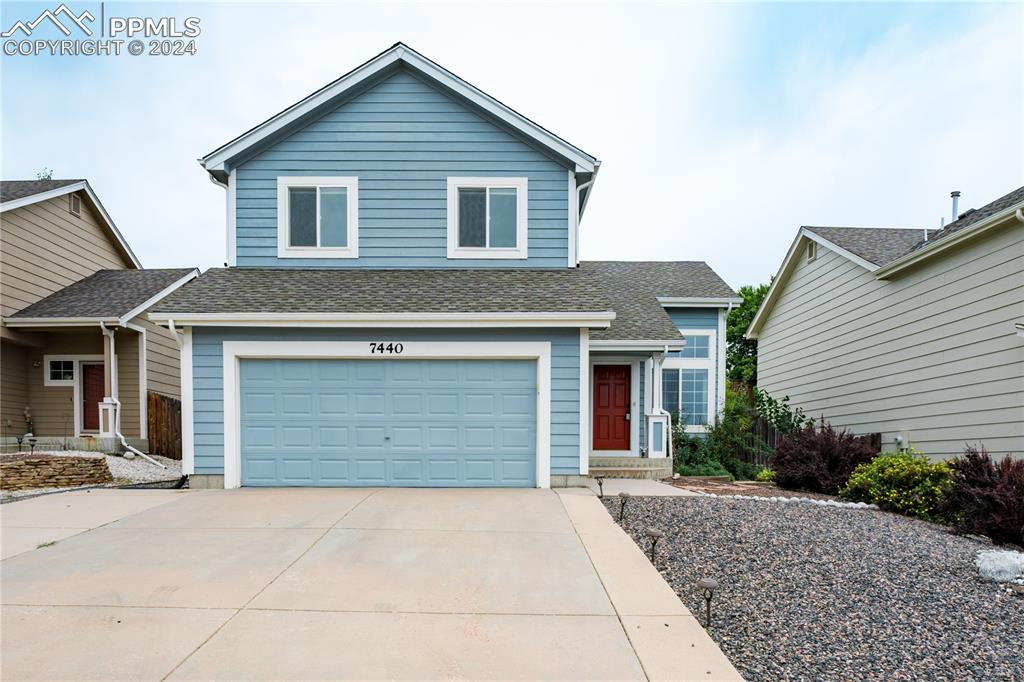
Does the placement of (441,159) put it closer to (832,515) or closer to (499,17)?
(499,17)

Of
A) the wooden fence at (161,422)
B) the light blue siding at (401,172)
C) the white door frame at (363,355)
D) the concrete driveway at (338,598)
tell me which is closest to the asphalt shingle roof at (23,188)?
the wooden fence at (161,422)

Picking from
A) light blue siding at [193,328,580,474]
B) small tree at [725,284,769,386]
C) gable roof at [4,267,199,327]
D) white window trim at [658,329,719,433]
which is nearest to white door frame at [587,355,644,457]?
white window trim at [658,329,719,433]

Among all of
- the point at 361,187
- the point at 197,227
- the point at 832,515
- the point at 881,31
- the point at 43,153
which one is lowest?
the point at 832,515

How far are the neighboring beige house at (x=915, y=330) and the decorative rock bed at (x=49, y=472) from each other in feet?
53.4

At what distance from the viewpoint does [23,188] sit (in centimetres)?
1469

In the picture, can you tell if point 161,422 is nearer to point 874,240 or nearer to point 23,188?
point 23,188

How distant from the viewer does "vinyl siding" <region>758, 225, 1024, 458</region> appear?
895 centimetres

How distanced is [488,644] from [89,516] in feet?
20.9

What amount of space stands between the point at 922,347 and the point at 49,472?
673 inches

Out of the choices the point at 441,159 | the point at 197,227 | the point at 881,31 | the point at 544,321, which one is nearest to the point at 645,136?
the point at 881,31

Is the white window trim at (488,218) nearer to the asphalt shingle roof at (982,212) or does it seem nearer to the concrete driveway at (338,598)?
the concrete driveway at (338,598)

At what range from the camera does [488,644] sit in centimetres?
374

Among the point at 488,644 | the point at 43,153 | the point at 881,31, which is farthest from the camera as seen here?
the point at 43,153

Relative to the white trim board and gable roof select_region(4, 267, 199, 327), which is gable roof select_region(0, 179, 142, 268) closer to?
gable roof select_region(4, 267, 199, 327)
